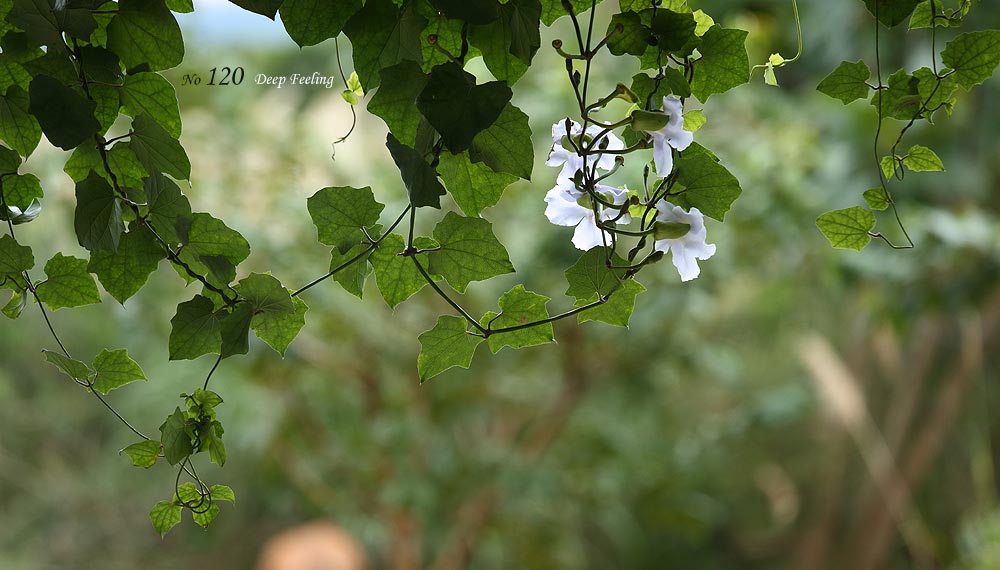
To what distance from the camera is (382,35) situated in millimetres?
351

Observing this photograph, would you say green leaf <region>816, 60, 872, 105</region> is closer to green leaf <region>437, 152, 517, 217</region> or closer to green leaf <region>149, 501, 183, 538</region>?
green leaf <region>437, 152, 517, 217</region>

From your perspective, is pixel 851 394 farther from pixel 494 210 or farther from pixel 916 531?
pixel 494 210

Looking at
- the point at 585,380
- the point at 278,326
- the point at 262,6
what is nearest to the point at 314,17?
the point at 262,6

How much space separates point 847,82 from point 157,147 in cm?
28

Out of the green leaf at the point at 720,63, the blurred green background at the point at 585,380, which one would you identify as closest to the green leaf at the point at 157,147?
the green leaf at the point at 720,63

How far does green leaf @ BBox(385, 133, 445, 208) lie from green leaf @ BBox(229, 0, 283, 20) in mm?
62

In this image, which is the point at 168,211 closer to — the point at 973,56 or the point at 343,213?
the point at 343,213

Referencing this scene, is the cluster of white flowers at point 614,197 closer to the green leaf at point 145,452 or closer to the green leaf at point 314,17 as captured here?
the green leaf at point 314,17

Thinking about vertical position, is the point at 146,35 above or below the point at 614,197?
above

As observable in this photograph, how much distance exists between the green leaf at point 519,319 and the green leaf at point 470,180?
1.6 inches

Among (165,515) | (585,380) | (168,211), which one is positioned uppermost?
(585,380)

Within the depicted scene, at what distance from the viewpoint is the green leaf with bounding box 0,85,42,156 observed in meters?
A: 0.38

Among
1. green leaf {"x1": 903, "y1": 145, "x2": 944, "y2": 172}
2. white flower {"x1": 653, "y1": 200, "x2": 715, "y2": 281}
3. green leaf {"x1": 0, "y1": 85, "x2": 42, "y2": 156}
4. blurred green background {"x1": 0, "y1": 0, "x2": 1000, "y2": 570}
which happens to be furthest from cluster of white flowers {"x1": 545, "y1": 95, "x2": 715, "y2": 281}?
blurred green background {"x1": 0, "y1": 0, "x2": 1000, "y2": 570}

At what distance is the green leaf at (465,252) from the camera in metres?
0.36
